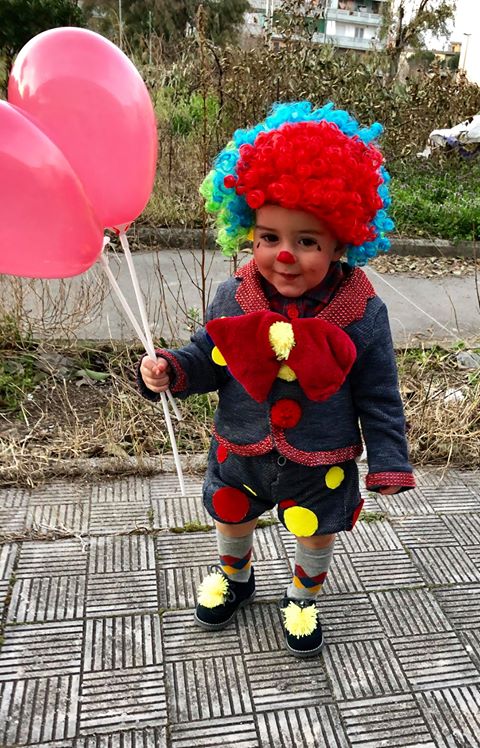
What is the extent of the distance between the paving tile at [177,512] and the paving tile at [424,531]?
73cm

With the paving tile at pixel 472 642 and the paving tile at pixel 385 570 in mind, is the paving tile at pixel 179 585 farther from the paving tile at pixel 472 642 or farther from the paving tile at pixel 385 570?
the paving tile at pixel 472 642

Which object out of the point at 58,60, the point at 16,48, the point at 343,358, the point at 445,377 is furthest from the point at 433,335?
the point at 16,48

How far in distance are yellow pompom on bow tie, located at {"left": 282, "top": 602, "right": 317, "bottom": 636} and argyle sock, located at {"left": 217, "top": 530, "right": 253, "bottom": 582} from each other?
19 cm

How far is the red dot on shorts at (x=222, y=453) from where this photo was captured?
5.65 ft

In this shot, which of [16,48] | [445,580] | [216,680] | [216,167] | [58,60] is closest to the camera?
[58,60]

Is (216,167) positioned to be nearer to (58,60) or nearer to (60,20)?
(58,60)

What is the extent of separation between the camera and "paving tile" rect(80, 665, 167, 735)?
5.35 feet

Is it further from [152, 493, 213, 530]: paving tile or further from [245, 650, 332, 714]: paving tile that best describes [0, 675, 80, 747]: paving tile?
[152, 493, 213, 530]: paving tile

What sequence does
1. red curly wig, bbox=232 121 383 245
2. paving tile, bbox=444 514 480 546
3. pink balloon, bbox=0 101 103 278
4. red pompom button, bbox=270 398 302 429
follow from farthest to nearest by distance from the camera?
1. paving tile, bbox=444 514 480 546
2. red pompom button, bbox=270 398 302 429
3. red curly wig, bbox=232 121 383 245
4. pink balloon, bbox=0 101 103 278

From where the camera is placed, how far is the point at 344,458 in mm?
1628

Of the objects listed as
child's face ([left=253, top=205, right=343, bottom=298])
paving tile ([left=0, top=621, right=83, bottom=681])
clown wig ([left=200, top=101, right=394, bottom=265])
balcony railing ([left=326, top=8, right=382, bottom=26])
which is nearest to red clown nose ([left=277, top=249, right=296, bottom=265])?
child's face ([left=253, top=205, right=343, bottom=298])

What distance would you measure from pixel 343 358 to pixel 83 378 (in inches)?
84.2

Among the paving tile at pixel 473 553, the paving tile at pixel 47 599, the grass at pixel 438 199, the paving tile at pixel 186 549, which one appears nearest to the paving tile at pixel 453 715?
the paving tile at pixel 473 553

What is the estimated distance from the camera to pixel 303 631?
183 cm
